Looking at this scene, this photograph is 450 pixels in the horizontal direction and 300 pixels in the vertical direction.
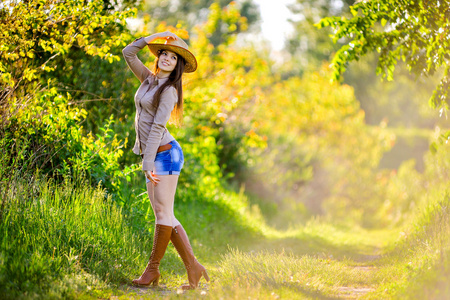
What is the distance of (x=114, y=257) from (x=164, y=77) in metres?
1.79

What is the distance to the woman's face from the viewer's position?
15.0ft

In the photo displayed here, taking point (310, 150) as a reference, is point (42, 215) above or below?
below

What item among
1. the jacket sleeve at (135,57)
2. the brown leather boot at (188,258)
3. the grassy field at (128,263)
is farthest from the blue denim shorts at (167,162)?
the grassy field at (128,263)

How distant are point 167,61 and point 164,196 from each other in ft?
4.13

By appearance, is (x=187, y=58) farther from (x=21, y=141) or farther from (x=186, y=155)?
(x=186, y=155)

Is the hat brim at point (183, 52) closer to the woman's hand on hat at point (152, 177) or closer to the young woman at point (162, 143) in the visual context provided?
the young woman at point (162, 143)

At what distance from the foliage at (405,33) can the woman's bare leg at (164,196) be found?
9.56 feet

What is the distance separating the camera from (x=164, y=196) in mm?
4434

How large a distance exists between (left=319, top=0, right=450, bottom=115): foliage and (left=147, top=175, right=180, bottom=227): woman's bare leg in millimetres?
2913

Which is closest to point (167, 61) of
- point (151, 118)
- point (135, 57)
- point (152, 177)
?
point (135, 57)

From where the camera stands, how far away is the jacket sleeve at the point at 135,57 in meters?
4.75

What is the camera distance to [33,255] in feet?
13.0

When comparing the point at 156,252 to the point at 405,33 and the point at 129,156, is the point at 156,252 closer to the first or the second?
the point at 129,156

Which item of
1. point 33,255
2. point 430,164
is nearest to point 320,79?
point 430,164
